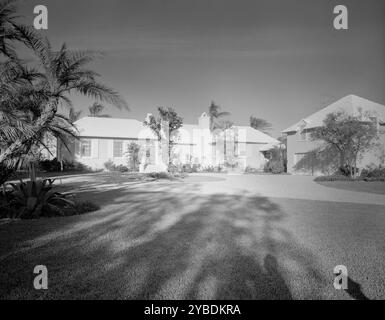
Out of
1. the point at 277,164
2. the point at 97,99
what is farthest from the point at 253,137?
the point at 97,99

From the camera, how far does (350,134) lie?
66.8 feet

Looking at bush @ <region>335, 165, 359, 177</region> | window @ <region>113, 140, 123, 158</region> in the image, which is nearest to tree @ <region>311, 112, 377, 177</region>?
bush @ <region>335, 165, 359, 177</region>

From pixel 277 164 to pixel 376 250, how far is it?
26013mm

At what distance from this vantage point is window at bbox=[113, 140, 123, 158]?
34094 millimetres

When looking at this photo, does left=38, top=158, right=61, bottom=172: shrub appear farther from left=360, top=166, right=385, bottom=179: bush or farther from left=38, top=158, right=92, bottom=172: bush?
left=360, top=166, right=385, bottom=179: bush

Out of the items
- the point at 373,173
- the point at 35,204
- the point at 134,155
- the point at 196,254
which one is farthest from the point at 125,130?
the point at 196,254

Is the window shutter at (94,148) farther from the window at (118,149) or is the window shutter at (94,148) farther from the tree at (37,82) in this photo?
the tree at (37,82)

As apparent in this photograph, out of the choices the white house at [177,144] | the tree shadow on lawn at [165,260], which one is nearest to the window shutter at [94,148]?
the white house at [177,144]

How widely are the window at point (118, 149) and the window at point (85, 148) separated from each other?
133 inches

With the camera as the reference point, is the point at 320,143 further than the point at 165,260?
Yes

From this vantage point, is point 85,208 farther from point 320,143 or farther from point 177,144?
point 320,143

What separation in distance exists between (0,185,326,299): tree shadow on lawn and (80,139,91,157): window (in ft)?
93.8

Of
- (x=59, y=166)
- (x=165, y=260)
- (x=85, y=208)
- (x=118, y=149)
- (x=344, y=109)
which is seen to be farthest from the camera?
(x=118, y=149)

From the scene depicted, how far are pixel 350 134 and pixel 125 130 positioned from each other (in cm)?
2834
